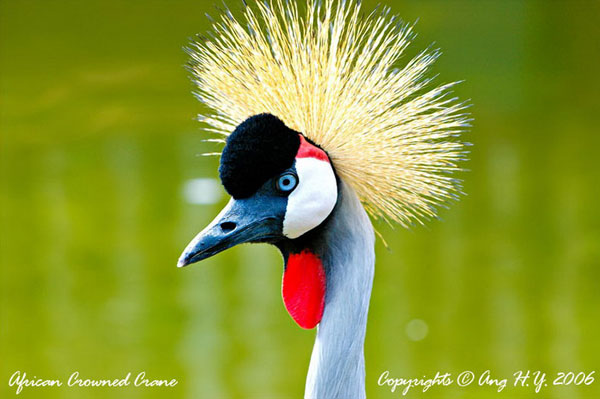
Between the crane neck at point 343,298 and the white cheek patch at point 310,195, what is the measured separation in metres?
0.04

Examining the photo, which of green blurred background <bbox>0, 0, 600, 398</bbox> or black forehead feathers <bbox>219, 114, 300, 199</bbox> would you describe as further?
green blurred background <bbox>0, 0, 600, 398</bbox>

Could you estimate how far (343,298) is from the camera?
→ 143cm

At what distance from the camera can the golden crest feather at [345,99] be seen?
1.44 metres

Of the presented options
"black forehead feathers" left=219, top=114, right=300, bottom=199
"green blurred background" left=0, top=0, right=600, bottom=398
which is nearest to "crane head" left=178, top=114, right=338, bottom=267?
"black forehead feathers" left=219, top=114, right=300, bottom=199

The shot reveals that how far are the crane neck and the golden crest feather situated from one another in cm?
7

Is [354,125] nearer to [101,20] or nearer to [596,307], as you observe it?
[596,307]

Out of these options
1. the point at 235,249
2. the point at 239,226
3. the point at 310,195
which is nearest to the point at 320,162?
the point at 310,195

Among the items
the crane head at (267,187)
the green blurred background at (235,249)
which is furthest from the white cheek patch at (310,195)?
Answer: the green blurred background at (235,249)

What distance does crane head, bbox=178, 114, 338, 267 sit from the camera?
1.35 meters

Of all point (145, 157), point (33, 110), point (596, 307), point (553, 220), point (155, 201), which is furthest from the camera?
point (33, 110)

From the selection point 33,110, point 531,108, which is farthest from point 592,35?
point 33,110

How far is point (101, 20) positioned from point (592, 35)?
9.21 ft

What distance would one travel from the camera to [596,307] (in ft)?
10.6

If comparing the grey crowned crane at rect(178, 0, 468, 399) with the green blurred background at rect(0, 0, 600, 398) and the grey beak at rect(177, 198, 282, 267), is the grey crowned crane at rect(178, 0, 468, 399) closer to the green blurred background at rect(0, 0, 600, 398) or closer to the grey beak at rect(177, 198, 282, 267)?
the grey beak at rect(177, 198, 282, 267)
